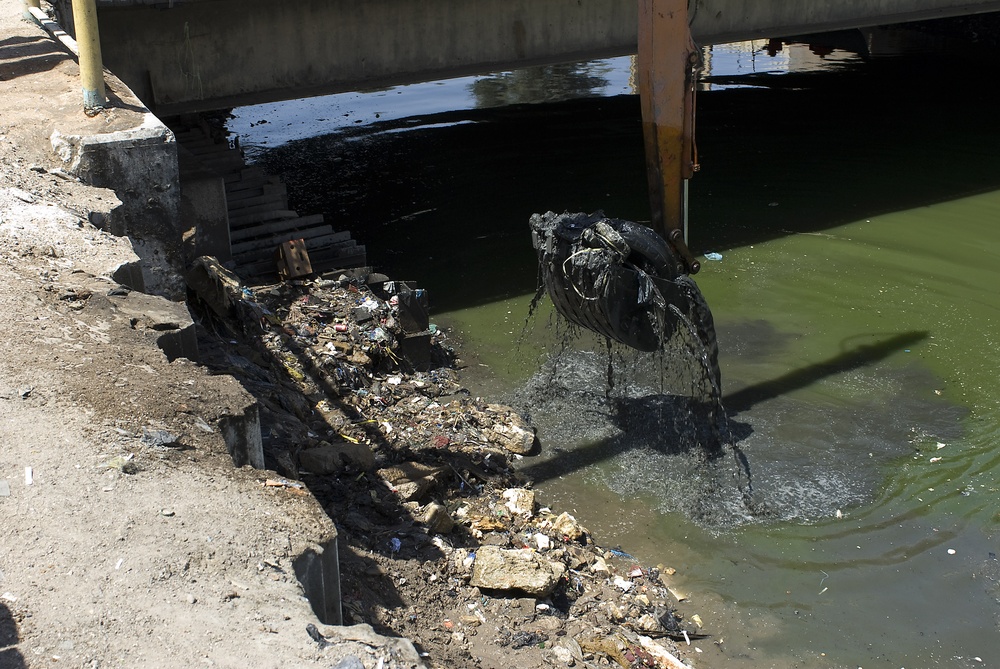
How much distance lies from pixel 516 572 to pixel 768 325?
4.90 meters

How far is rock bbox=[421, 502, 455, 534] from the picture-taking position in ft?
19.3

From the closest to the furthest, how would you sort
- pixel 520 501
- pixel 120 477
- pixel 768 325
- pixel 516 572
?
1. pixel 120 477
2. pixel 516 572
3. pixel 520 501
4. pixel 768 325

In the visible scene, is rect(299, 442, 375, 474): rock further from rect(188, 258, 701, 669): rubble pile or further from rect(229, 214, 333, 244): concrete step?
rect(229, 214, 333, 244): concrete step

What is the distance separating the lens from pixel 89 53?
6297mm

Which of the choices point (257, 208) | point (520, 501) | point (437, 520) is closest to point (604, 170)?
point (257, 208)

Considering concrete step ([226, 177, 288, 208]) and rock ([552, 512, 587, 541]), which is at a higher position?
concrete step ([226, 177, 288, 208])

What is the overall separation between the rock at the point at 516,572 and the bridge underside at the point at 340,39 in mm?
5825

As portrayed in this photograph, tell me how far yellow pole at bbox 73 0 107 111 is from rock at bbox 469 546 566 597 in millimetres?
4197

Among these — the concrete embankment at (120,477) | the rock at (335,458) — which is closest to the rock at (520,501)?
the rock at (335,458)

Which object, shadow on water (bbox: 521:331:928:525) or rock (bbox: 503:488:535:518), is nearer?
rock (bbox: 503:488:535:518)

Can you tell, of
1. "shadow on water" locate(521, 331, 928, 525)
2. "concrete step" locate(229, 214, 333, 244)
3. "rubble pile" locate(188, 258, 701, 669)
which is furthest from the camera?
"concrete step" locate(229, 214, 333, 244)

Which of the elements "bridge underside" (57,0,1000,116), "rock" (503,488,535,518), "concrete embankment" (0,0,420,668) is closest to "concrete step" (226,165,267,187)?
"bridge underside" (57,0,1000,116)

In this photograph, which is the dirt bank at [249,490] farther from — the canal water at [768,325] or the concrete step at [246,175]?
the concrete step at [246,175]

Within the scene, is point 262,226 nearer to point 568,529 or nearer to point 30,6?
point 30,6
